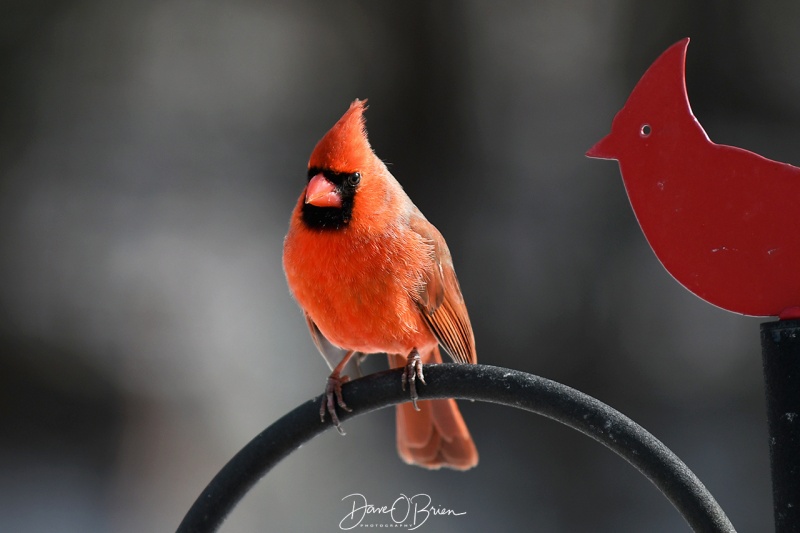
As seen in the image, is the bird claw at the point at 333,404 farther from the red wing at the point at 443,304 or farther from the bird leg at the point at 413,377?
the red wing at the point at 443,304

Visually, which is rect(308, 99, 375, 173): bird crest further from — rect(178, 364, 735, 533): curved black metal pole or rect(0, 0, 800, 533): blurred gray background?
rect(0, 0, 800, 533): blurred gray background

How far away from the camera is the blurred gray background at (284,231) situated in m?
3.12

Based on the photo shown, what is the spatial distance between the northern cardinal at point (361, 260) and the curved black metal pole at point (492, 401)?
17 centimetres

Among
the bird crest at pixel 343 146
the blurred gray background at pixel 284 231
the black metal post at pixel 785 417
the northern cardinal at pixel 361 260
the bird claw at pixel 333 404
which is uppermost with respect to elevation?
the blurred gray background at pixel 284 231

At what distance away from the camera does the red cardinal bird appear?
104cm

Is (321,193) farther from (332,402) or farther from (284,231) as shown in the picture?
(284,231)

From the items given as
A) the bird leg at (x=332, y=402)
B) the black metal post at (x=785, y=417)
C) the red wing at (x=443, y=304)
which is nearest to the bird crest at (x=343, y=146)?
the red wing at (x=443, y=304)

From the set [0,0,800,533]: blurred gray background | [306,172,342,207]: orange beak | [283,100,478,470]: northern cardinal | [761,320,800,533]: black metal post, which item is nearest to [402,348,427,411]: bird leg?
[283,100,478,470]: northern cardinal

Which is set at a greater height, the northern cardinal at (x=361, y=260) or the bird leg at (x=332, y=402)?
the northern cardinal at (x=361, y=260)

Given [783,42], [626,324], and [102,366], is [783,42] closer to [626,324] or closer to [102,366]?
[626,324]

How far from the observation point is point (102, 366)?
319 cm

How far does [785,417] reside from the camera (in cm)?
102

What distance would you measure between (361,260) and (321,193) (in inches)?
6.3
